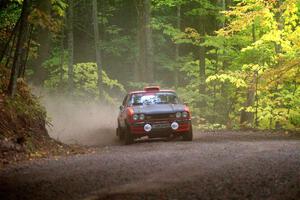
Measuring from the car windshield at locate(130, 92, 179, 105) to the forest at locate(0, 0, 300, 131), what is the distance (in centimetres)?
384

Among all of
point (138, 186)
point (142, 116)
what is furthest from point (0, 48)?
point (138, 186)

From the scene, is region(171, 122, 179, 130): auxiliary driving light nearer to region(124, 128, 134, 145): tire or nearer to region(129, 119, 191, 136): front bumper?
region(129, 119, 191, 136): front bumper

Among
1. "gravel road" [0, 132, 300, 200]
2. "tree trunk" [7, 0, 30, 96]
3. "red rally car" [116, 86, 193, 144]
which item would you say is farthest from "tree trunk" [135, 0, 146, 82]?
"gravel road" [0, 132, 300, 200]

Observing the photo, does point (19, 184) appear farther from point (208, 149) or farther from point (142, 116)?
point (142, 116)

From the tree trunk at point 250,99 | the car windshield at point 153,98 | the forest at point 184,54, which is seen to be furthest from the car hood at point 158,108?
the tree trunk at point 250,99

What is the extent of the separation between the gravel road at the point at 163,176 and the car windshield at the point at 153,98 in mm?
5145

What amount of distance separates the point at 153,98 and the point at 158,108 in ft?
3.79

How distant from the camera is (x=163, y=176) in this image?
31.5 ft

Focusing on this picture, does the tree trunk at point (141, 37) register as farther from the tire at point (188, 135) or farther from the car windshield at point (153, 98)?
the tire at point (188, 135)

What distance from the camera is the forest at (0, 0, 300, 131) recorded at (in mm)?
18359

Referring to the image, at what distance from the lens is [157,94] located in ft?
63.5

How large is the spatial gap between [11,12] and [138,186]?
11.2 meters

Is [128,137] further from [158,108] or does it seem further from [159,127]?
[158,108]

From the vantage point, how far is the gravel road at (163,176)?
26.2 ft
